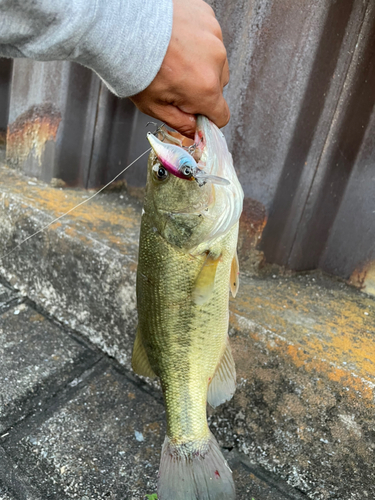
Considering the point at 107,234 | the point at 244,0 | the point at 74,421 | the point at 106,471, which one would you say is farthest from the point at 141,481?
the point at 244,0

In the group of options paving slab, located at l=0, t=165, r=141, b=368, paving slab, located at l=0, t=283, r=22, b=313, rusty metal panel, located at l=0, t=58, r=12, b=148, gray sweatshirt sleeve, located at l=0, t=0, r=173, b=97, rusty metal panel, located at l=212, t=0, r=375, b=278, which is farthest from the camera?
rusty metal panel, located at l=0, t=58, r=12, b=148

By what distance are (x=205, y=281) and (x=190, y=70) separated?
2.52 ft

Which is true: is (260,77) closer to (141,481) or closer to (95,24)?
(95,24)

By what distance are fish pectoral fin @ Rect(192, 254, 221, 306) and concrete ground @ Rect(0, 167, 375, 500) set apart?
0.51 metres

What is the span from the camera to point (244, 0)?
2209 mm

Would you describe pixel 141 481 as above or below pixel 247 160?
below

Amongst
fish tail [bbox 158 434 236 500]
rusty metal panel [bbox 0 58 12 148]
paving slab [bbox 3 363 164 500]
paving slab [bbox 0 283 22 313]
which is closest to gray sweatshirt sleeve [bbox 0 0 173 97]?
fish tail [bbox 158 434 236 500]

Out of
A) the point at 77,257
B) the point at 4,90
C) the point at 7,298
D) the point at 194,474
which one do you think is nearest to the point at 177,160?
the point at 194,474

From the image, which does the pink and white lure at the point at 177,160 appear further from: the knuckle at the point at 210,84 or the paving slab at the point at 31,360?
the paving slab at the point at 31,360

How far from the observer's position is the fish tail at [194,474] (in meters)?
1.56

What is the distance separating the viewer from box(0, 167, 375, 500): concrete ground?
1.81 metres

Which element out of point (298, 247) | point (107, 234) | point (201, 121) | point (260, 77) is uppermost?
point (260, 77)

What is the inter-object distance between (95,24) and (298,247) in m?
1.76

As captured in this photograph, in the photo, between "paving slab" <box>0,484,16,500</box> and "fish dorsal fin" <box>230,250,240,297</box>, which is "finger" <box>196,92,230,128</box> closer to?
"fish dorsal fin" <box>230,250,240,297</box>
